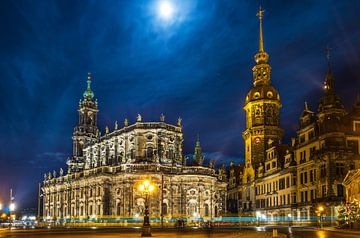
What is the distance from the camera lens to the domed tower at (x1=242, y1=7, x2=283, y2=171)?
95.6 m

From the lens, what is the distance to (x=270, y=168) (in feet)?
284

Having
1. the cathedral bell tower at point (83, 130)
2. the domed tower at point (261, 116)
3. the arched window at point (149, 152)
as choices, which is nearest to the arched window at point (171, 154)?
the arched window at point (149, 152)

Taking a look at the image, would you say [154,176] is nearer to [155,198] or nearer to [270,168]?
[155,198]

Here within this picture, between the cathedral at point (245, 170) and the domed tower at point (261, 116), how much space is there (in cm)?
20

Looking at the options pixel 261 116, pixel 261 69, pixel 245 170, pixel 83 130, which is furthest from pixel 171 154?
pixel 83 130

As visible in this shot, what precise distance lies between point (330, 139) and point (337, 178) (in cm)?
518

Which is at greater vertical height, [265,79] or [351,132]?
[265,79]

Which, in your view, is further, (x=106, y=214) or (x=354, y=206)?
(x=106, y=214)

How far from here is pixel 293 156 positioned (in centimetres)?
7669

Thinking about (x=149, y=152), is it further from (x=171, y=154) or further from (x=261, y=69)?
(x=261, y=69)

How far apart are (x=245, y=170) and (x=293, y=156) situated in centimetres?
2389

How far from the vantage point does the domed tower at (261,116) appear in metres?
95.6

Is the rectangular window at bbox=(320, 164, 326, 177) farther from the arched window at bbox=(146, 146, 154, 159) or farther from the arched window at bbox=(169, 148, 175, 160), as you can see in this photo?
the arched window at bbox=(146, 146, 154, 159)

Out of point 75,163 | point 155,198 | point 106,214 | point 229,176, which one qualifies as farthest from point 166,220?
point 75,163
